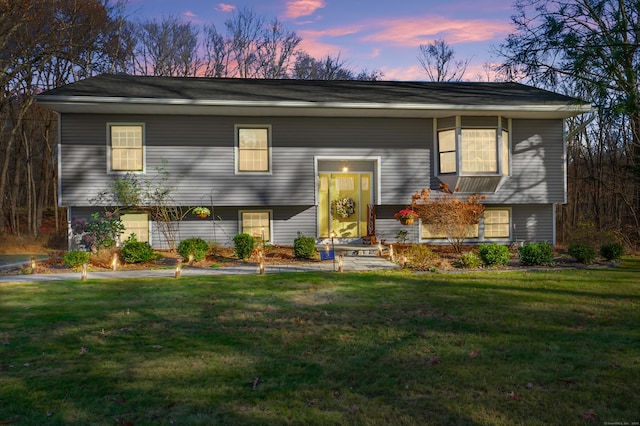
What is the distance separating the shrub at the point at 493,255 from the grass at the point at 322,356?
2933mm

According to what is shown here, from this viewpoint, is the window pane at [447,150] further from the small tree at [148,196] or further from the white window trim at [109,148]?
the white window trim at [109,148]

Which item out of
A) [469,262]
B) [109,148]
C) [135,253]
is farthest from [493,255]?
[109,148]

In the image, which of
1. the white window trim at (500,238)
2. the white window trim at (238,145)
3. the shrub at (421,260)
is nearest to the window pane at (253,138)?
the white window trim at (238,145)

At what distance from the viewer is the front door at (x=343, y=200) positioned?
665 inches

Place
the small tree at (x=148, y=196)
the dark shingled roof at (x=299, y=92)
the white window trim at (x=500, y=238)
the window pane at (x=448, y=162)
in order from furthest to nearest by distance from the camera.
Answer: the white window trim at (x=500, y=238) < the window pane at (x=448, y=162) < the small tree at (x=148, y=196) < the dark shingled roof at (x=299, y=92)

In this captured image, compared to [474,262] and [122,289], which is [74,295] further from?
[474,262]

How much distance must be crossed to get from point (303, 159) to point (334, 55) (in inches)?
814

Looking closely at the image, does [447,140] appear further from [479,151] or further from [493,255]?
[493,255]

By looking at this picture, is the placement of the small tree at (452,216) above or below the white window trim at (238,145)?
below

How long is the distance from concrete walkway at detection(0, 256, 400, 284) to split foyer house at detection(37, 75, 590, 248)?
384cm

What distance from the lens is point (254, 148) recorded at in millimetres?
15688

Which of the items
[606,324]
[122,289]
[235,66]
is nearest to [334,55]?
[235,66]

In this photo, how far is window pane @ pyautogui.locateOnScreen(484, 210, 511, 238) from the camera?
664 inches

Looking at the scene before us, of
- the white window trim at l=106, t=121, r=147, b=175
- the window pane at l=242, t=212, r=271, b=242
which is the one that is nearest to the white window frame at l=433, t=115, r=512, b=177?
the window pane at l=242, t=212, r=271, b=242
